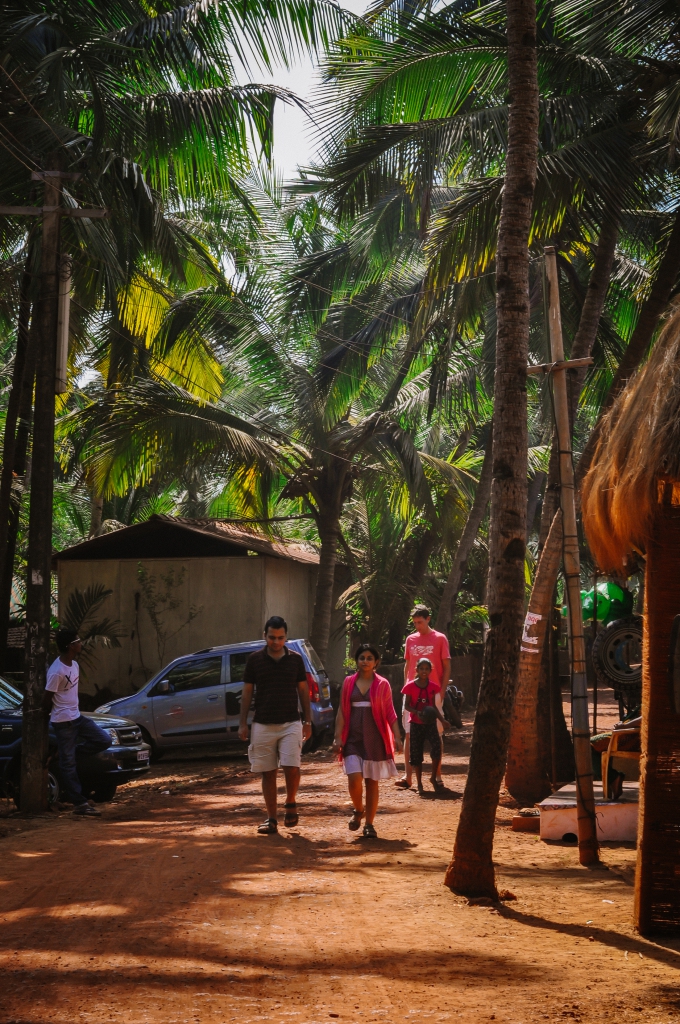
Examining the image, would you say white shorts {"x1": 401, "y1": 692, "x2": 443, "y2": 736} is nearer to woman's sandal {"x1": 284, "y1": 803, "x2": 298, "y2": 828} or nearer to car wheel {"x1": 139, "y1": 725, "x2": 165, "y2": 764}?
woman's sandal {"x1": 284, "y1": 803, "x2": 298, "y2": 828}

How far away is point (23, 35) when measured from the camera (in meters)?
12.8

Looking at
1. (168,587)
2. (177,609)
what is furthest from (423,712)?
(168,587)

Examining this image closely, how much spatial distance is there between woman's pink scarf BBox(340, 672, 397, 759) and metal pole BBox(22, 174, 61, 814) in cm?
364

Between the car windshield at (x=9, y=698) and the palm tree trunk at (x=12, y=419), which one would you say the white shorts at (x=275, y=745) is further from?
the palm tree trunk at (x=12, y=419)

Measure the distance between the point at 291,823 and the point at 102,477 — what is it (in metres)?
11.0

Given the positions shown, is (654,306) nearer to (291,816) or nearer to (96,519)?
(291,816)

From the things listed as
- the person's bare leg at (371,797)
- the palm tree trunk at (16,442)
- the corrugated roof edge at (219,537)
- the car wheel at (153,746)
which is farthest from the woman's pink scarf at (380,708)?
the corrugated roof edge at (219,537)

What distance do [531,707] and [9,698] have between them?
19.9 ft

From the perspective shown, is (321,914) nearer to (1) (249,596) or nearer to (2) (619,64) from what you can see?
(2) (619,64)

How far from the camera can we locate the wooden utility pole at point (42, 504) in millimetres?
11172

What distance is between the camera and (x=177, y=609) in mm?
20891

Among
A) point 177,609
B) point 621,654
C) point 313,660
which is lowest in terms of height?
point 313,660

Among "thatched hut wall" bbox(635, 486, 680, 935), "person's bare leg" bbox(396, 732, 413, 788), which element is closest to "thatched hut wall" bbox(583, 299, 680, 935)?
"thatched hut wall" bbox(635, 486, 680, 935)

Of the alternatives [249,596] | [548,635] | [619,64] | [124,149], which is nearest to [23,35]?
[124,149]
